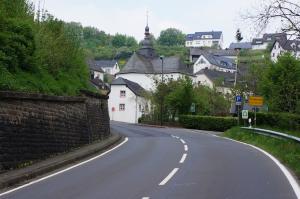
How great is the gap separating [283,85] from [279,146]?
2767 cm

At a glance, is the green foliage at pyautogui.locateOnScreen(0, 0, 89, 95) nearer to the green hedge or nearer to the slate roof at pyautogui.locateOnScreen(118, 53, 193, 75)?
the green hedge

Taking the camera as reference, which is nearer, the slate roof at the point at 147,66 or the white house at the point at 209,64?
the slate roof at the point at 147,66

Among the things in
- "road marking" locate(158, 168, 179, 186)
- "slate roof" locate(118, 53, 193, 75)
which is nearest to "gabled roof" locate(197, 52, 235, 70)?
"slate roof" locate(118, 53, 193, 75)

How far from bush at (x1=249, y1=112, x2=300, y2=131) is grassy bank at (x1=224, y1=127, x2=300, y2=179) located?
4.95 m

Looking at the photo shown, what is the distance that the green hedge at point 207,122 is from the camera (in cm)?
5294

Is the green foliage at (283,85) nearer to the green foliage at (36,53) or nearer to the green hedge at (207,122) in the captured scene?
the green hedge at (207,122)

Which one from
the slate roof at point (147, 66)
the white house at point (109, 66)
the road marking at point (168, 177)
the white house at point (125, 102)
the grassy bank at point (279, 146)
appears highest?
the white house at point (109, 66)

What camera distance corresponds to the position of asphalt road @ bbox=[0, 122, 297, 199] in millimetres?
10727

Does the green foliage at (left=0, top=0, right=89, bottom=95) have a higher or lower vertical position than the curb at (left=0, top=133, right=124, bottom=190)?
higher

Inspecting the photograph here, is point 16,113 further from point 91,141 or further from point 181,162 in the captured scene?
point 91,141

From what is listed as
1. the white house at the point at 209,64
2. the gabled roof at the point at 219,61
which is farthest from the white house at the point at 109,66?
the gabled roof at the point at 219,61

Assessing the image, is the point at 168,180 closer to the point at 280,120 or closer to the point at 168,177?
the point at 168,177

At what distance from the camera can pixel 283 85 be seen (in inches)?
1889

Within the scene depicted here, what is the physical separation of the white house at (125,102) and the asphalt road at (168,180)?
A: 71112 millimetres
